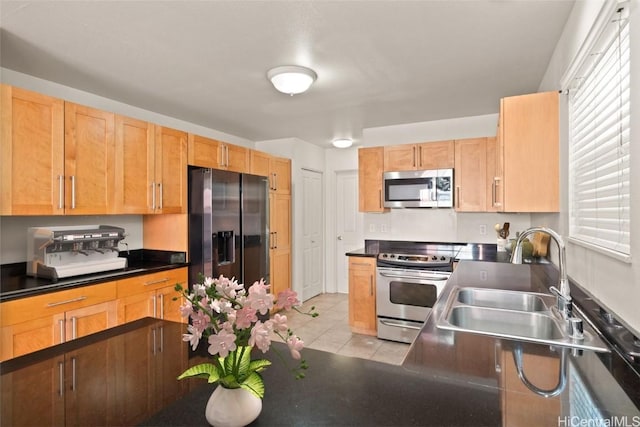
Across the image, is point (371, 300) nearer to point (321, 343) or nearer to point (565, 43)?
point (321, 343)

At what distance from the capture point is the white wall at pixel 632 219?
3.46 ft

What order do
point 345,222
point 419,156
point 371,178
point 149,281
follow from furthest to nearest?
point 345,222, point 371,178, point 419,156, point 149,281

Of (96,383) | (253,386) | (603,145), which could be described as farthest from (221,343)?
(603,145)

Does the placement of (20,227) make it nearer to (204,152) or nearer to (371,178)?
(204,152)

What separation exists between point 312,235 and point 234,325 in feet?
15.6

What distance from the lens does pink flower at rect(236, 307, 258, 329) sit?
2.16ft

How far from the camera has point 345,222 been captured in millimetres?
5656

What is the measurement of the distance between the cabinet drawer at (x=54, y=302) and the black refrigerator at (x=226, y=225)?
0.68 meters

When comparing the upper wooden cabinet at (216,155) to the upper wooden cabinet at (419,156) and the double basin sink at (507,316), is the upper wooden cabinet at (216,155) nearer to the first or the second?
the upper wooden cabinet at (419,156)

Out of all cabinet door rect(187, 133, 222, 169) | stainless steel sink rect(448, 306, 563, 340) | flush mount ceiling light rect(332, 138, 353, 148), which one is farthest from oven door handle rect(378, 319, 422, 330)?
flush mount ceiling light rect(332, 138, 353, 148)

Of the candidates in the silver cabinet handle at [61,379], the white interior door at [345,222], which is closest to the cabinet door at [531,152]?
the silver cabinet handle at [61,379]

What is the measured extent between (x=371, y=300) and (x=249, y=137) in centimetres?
282

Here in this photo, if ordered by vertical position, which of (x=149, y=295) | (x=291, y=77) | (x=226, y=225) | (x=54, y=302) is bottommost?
(x=149, y=295)

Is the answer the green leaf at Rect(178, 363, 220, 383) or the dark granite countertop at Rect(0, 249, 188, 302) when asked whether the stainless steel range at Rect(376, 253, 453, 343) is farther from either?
the green leaf at Rect(178, 363, 220, 383)
